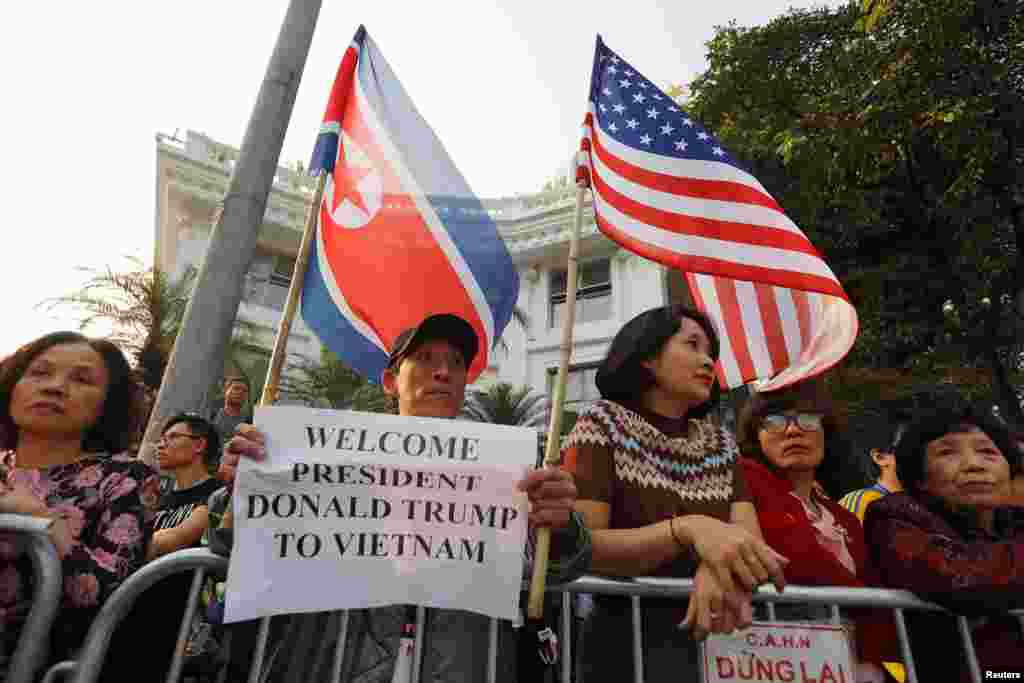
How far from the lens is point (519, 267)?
17.2 m

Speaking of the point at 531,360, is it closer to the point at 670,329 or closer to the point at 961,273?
the point at 961,273

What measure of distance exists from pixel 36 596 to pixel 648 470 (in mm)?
1571

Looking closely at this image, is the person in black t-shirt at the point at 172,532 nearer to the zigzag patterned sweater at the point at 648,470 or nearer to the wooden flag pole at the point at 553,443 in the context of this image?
the wooden flag pole at the point at 553,443

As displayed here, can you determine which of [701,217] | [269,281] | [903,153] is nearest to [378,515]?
[701,217]

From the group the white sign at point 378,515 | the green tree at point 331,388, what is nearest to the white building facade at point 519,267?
the green tree at point 331,388

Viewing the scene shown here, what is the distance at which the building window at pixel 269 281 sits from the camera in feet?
51.4

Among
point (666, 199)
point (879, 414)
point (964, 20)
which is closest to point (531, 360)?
point (879, 414)

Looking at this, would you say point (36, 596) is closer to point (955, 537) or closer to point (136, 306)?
point (955, 537)

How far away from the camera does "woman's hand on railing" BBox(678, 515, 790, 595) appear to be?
1405 millimetres

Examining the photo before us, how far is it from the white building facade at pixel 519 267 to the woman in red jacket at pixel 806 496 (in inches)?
470

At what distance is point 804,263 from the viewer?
8.81ft

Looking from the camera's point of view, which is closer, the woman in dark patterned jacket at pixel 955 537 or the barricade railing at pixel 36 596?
the barricade railing at pixel 36 596

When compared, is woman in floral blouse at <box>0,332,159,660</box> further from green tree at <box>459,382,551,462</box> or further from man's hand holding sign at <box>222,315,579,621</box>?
green tree at <box>459,382,551,462</box>

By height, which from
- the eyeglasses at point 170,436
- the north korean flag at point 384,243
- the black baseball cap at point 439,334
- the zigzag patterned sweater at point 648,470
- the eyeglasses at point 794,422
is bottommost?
the zigzag patterned sweater at point 648,470
